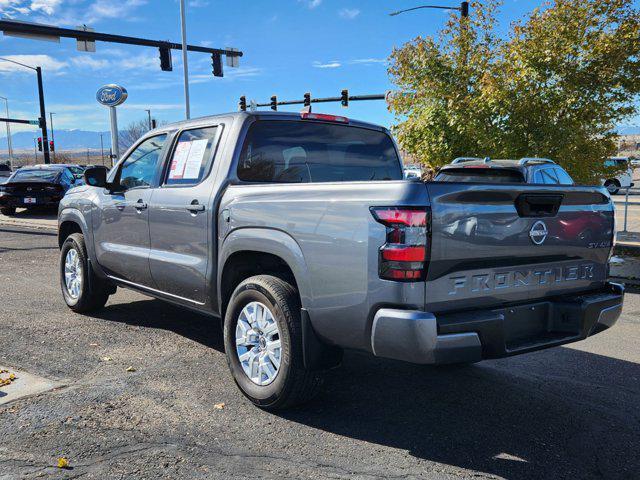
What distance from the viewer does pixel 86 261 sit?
6.07 metres

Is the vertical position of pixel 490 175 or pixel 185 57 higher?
pixel 185 57

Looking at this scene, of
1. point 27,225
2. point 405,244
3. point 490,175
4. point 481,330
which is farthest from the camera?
point 27,225

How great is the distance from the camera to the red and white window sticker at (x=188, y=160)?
4.64 meters

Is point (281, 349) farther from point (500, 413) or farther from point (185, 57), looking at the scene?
point (185, 57)

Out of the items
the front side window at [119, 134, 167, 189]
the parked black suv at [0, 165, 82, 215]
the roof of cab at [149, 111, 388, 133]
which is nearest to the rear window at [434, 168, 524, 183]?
the roof of cab at [149, 111, 388, 133]

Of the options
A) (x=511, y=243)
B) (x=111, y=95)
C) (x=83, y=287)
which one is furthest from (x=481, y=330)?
(x=111, y=95)

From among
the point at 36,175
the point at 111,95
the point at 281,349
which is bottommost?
the point at 281,349

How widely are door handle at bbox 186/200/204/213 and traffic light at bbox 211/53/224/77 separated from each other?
2329cm

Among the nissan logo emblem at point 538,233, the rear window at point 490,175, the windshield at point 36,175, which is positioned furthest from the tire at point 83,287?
the windshield at point 36,175

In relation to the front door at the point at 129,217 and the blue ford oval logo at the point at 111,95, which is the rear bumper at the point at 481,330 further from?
the blue ford oval logo at the point at 111,95

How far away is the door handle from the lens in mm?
4379

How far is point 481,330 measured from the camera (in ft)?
10.3

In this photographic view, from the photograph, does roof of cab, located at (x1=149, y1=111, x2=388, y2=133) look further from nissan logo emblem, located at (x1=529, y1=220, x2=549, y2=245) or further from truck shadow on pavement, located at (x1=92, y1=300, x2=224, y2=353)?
nissan logo emblem, located at (x1=529, y1=220, x2=549, y2=245)

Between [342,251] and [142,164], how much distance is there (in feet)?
9.52
